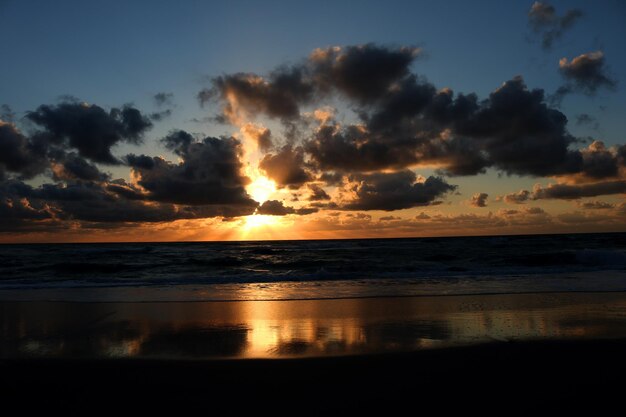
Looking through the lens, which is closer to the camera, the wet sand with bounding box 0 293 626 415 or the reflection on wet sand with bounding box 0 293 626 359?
the wet sand with bounding box 0 293 626 415

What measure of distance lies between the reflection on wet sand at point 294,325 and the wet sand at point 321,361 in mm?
45

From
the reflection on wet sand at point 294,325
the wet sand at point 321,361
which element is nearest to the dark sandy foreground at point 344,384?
the wet sand at point 321,361

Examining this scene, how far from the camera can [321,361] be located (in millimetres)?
6926

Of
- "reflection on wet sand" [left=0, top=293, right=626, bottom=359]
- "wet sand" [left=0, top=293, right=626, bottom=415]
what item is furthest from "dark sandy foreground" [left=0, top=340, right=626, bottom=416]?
"reflection on wet sand" [left=0, top=293, right=626, bottom=359]

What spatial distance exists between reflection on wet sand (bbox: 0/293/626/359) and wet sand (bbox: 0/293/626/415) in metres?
0.04

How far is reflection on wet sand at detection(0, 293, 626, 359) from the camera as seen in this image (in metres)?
7.91

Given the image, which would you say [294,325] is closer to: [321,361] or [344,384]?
[321,361]

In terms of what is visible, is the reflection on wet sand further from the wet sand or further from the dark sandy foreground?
the dark sandy foreground

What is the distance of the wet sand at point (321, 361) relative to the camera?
5.39m

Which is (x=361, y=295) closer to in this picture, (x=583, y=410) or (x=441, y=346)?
(x=441, y=346)

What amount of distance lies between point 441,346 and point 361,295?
23.9ft

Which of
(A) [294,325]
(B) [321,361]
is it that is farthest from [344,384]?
(A) [294,325]

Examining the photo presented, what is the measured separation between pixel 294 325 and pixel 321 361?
2990 mm

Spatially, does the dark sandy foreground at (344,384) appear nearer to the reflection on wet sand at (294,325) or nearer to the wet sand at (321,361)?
the wet sand at (321,361)
